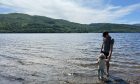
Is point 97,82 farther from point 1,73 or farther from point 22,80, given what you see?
point 1,73

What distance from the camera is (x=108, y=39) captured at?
16.6 m

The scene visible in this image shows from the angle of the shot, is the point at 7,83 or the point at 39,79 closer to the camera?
the point at 7,83

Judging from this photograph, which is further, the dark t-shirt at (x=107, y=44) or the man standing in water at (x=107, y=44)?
the dark t-shirt at (x=107, y=44)

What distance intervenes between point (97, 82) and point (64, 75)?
3222 mm

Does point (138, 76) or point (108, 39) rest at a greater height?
point (108, 39)

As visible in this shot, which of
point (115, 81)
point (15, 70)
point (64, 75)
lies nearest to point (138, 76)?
point (115, 81)

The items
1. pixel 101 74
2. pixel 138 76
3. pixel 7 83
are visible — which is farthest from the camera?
pixel 138 76

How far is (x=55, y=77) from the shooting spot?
17.1 meters

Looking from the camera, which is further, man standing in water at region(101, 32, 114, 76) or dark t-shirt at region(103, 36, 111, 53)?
dark t-shirt at region(103, 36, 111, 53)

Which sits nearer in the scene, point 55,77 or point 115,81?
point 115,81

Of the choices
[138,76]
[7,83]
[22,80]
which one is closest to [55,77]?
[22,80]

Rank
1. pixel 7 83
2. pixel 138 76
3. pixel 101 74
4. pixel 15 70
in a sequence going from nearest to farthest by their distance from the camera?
pixel 7 83, pixel 101 74, pixel 138 76, pixel 15 70

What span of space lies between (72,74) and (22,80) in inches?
159

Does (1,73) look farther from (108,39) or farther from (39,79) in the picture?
(108,39)
